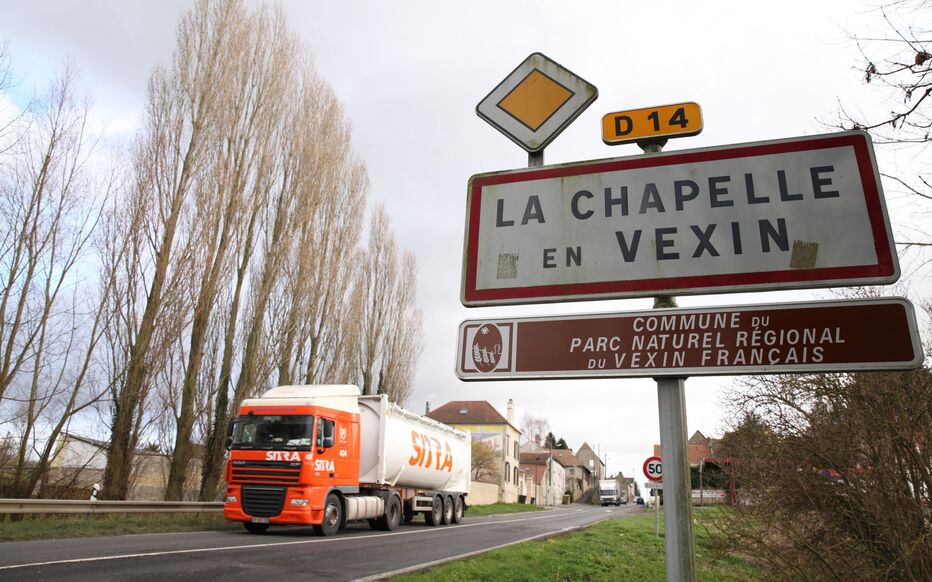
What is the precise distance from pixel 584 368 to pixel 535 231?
65 centimetres

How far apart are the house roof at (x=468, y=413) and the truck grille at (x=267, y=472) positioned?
1992 inches

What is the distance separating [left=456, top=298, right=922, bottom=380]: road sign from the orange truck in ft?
40.7

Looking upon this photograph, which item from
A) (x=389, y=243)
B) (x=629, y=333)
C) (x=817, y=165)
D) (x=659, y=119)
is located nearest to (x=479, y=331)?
(x=629, y=333)

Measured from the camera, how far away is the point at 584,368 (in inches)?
83.7

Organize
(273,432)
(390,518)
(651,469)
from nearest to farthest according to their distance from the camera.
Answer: (273,432)
(390,518)
(651,469)

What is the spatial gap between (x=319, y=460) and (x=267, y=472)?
1192mm

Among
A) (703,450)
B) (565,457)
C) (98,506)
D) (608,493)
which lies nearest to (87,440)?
(98,506)

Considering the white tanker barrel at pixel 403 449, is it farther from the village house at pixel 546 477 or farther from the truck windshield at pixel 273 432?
the village house at pixel 546 477

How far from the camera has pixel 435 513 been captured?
67.1 ft

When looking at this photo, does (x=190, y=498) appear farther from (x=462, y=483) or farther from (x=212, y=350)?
(x=462, y=483)

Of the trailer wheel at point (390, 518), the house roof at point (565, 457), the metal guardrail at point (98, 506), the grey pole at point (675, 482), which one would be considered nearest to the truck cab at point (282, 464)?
the metal guardrail at point (98, 506)

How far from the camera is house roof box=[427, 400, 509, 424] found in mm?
64375

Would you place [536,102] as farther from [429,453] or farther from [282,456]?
[429,453]

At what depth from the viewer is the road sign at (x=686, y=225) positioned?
213cm
